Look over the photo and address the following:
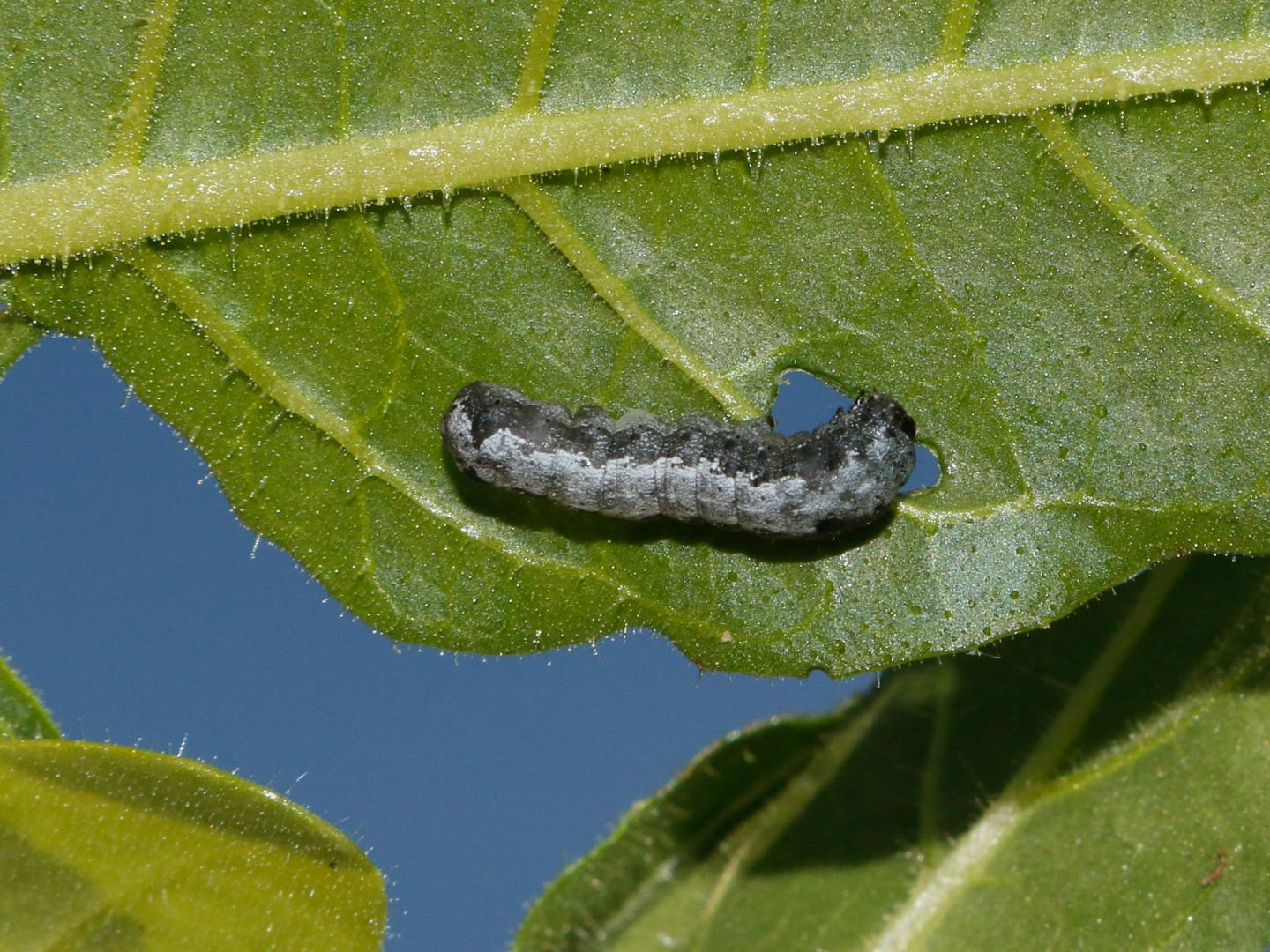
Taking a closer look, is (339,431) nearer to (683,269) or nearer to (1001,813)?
(683,269)

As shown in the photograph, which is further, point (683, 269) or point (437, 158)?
point (683, 269)

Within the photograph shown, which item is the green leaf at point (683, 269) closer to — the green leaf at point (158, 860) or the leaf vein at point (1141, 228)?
the leaf vein at point (1141, 228)

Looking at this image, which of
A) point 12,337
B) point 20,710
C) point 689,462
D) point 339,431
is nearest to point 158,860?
point 20,710

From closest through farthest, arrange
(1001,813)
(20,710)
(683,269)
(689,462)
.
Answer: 1. (20,710)
2. (683,269)
3. (689,462)
4. (1001,813)

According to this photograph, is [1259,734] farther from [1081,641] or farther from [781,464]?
[781,464]

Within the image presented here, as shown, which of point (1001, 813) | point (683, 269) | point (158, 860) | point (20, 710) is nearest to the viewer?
point (158, 860)

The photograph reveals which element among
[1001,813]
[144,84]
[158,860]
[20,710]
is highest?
[144,84]

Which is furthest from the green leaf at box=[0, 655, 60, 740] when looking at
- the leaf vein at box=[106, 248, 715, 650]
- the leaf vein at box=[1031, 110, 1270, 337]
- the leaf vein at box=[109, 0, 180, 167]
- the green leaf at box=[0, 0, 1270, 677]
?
the leaf vein at box=[1031, 110, 1270, 337]
